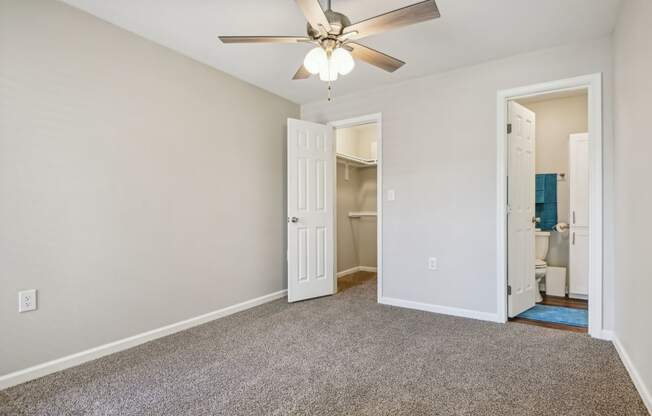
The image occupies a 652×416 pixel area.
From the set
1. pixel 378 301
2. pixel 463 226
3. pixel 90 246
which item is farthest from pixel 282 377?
pixel 463 226

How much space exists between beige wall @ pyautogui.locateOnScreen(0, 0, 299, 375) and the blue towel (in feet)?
11.5

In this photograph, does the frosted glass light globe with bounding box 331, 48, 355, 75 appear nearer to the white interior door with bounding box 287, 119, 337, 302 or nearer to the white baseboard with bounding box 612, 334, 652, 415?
the white interior door with bounding box 287, 119, 337, 302

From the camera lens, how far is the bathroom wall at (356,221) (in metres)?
5.18

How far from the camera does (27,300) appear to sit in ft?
6.64

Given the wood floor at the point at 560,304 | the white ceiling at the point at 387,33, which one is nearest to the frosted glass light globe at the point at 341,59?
the white ceiling at the point at 387,33

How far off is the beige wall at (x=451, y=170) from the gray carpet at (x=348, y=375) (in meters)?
0.51

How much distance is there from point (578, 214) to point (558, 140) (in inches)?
37.4

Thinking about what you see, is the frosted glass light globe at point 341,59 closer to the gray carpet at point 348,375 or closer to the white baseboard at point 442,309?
the gray carpet at point 348,375

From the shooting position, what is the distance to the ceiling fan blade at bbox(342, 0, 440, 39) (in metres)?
1.60

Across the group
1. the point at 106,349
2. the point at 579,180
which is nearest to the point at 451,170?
the point at 579,180

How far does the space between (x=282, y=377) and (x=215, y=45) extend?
250 centimetres

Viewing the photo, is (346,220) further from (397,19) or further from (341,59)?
(397,19)

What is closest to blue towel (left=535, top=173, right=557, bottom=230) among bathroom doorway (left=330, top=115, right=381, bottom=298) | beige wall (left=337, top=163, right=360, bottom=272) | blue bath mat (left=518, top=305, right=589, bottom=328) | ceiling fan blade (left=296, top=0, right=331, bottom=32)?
blue bath mat (left=518, top=305, right=589, bottom=328)

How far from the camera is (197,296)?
9.93 ft
